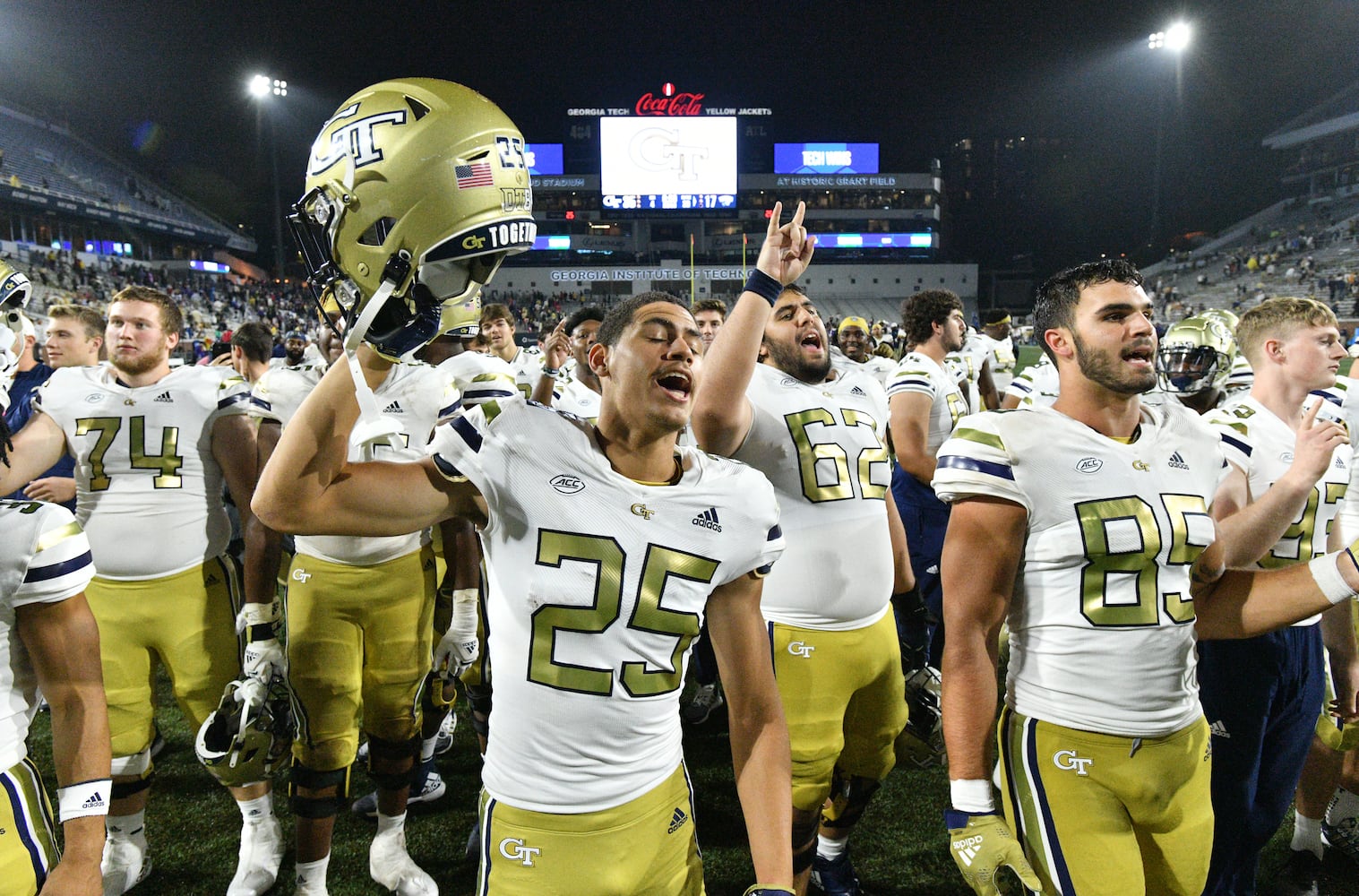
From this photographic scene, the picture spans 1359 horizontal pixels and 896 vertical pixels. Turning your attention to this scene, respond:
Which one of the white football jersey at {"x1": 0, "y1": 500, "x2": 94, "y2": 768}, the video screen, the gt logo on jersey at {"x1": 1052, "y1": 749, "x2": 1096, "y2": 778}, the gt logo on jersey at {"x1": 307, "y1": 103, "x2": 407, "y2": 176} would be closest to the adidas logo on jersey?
the gt logo on jersey at {"x1": 307, "y1": 103, "x2": 407, "y2": 176}

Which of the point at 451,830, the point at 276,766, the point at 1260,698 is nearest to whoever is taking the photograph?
the point at 1260,698

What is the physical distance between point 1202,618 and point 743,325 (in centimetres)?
164

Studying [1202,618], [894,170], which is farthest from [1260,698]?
[894,170]

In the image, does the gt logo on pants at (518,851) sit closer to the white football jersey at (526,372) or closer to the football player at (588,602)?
the football player at (588,602)

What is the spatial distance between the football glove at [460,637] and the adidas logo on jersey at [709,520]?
1.87 metres

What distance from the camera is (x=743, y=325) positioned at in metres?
2.48

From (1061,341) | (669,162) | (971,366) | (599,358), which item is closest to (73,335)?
(599,358)

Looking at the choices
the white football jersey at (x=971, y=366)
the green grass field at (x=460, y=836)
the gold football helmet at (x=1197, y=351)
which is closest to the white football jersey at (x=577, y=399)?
the green grass field at (x=460, y=836)

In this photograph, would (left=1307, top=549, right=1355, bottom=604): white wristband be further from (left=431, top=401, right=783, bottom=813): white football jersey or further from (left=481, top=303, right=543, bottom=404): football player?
(left=481, top=303, right=543, bottom=404): football player

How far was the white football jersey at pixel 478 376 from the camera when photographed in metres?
3.93

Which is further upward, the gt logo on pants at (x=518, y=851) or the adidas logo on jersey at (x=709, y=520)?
the adidas logo on jersey at (x=709, y=520)

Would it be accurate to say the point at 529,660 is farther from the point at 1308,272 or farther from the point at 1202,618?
the point at 1308,272

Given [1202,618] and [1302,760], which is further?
[1302,760]

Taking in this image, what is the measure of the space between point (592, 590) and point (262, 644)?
210 cm
